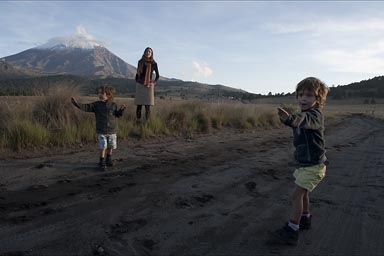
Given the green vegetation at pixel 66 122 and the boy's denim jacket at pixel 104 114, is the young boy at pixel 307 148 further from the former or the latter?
the green vegetation at pixel 66 122

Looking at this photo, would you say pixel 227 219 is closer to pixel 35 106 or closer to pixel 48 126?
pixel 48 126

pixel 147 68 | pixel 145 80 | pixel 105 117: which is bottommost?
pixel 105 117

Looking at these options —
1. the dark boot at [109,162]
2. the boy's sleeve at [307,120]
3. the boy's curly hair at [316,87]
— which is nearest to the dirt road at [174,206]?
the dark boot at [109,162]

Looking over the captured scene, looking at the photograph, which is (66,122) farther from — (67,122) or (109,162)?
(109,162)

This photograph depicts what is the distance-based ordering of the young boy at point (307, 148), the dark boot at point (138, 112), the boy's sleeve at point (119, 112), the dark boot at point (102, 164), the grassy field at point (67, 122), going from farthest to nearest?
the dark boot at point (138, 112) < the grassy field at point (67, 122) < the boy's sleeve at point (119, 112) < the dark boot at point (102, 164) < the young boy at point (307, 148)

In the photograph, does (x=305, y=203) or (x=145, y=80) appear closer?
(x=305, y=203)

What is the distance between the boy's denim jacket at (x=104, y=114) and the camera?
696 cm

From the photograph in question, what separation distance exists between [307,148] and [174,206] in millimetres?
1772

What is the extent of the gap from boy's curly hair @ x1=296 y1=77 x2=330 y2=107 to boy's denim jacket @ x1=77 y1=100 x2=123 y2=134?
3.85 m

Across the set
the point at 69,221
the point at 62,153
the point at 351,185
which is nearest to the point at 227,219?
the point at 69,221

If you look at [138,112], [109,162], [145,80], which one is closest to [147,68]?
[145,80]

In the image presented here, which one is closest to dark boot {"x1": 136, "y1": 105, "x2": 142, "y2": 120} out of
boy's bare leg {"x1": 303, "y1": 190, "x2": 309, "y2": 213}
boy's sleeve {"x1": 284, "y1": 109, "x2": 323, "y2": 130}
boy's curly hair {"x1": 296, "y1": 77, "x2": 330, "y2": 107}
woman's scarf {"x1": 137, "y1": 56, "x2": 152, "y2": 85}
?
woman's scarf {"x1": 137, "y1": 56, "x2": 152, "y2": 85}

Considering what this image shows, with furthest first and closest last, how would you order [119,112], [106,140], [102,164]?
[119,112]
[106,140]
[102,164]

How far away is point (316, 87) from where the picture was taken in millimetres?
4035
